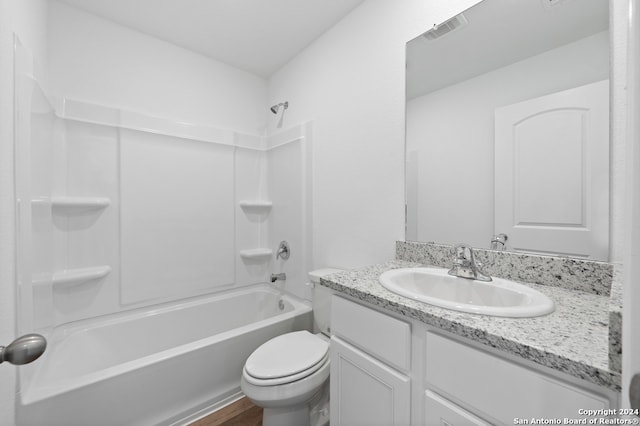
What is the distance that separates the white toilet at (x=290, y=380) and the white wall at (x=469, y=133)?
83 cm

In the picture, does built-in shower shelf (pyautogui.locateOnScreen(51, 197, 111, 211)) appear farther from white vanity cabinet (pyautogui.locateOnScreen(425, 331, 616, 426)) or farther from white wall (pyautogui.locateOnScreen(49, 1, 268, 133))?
white vanity cabinet (pyautogui.locateOnScreen(425, 331, 616, 426))

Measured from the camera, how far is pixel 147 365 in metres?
1.27

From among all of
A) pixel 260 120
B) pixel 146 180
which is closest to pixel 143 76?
pixel 146 180

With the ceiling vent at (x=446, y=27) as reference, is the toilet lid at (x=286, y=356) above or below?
below

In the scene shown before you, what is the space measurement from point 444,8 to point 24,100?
6.22 ft

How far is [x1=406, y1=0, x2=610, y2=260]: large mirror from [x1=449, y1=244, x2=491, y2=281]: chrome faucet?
0.12 m

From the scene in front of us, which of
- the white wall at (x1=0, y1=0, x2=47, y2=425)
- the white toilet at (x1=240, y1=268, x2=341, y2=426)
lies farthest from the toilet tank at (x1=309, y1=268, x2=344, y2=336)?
the white wall at (x1=0, y1=0, x2=47, y2=425)

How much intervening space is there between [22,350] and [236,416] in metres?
1.36

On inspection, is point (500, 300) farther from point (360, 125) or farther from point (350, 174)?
point (360, 125)

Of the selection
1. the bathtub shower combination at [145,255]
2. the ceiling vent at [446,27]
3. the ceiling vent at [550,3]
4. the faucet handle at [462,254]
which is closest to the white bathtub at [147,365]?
the bathtub shower combination at [145,255]

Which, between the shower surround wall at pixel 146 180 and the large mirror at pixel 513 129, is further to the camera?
the shower surround wall at pixel 146 180

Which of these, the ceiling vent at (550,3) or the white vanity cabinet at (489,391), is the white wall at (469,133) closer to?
the ceiling vent at (550,3)

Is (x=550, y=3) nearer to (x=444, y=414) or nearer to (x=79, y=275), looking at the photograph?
(x=444, y=414)

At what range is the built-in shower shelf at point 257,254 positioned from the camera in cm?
233
